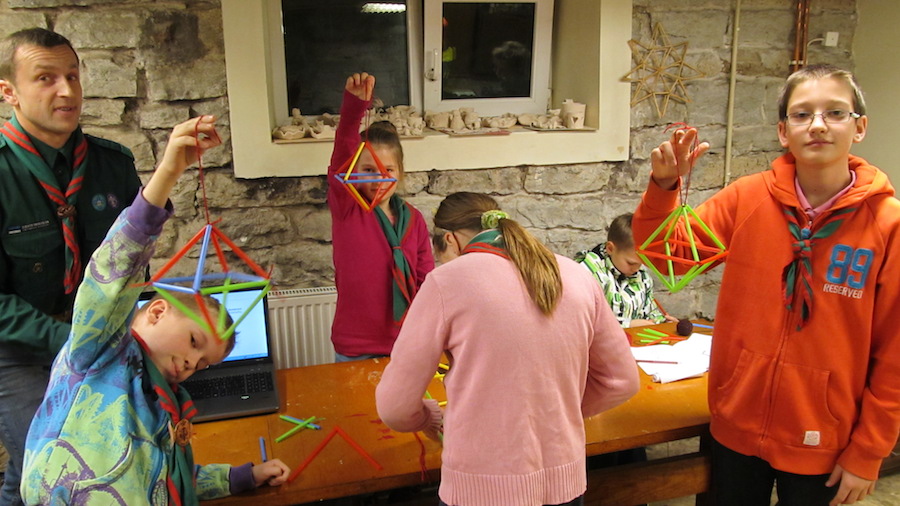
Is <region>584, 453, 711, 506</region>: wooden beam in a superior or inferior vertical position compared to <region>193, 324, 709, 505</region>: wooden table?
inferior

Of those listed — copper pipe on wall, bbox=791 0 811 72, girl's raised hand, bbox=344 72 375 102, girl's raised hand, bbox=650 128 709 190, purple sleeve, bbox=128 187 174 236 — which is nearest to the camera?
purple sleeve, bbox=128 187 174 236

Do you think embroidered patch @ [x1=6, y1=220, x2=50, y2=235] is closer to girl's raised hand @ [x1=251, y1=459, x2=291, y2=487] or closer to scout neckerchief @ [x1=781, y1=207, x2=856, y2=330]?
girl's raised hand @ [x1=251, y1=459, x2=291, y2=487]

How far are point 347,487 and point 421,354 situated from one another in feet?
1.50

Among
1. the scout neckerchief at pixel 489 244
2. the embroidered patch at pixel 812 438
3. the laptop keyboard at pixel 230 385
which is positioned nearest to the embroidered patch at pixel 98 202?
the laptop keyboard at pixel 230 385

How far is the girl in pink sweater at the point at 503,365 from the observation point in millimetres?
1343

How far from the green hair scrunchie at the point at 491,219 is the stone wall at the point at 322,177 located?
5.21 feet

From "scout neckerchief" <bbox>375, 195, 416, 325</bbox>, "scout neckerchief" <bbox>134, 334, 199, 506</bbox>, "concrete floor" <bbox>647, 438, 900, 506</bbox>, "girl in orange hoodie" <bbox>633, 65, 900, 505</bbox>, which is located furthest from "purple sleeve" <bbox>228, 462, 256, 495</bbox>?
"concrete floor" <bbox>647, 438, 900, 506</bbox>

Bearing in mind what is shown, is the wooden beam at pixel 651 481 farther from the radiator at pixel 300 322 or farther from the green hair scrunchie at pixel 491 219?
the radiator at pixel 300 322

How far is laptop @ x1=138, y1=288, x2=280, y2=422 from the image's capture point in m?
1.90

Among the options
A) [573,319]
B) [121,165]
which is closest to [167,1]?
[121,165]

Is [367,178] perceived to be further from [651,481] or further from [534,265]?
[651,481]

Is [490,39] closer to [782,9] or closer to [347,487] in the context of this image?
[782,9]

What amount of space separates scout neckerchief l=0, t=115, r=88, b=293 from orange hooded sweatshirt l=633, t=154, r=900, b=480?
152 cm

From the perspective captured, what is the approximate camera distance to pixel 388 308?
237 cm
